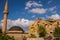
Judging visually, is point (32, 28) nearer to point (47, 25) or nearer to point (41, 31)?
point (47, 25)

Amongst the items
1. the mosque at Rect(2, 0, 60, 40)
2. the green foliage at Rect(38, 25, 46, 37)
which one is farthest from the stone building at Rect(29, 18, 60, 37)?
the green foliage at Rect(38, 25, 46, 37)

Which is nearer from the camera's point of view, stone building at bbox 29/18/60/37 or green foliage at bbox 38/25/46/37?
green foliage at bbox 38/25/46/37

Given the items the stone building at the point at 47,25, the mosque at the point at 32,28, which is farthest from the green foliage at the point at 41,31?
the mosque at the point at 32,28

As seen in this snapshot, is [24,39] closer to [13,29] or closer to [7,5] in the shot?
[13,29]

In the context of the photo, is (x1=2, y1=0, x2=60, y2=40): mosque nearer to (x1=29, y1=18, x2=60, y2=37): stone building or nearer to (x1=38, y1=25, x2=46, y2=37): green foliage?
(x1=29, y1=18, x2=60, y2=37): stone building

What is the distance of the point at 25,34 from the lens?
83.0ft

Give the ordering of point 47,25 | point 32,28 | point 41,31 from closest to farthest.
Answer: point 41,31, point 47,25, point 32,28

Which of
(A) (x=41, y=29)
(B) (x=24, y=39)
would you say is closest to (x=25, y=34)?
(B) (x=24, y=39)

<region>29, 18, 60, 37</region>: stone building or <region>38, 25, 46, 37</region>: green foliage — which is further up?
<region>29, 18, 60, 37</region>: stone building

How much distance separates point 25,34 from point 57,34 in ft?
25.2

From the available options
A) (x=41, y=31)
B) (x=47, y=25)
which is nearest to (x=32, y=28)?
(x=47, y=25)

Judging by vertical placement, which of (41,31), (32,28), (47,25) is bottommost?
(41,31)

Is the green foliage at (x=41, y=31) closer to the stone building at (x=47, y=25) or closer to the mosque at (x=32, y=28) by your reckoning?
the stone building at (x=47, y=25)

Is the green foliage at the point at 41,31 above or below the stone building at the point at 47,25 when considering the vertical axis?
below
